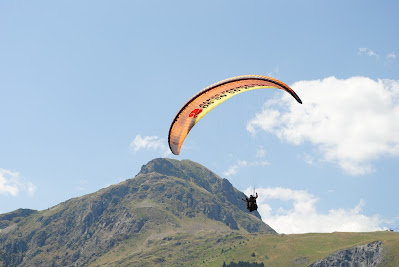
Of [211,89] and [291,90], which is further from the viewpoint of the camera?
[211,89]

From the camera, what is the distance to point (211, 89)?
38281mm

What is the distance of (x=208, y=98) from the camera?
4016cm

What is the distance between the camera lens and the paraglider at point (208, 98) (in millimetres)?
36281

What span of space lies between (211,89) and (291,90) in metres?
6.84

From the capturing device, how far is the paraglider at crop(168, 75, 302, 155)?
36281 millimetres

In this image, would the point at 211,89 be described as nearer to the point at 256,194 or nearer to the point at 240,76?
the point at 240,76

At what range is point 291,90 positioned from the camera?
35406 millimetres

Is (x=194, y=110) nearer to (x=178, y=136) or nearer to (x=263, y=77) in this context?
(x=178, y=136)

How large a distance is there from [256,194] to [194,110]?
9.49m

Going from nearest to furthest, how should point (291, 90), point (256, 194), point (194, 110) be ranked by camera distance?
point (291, 90)
point (256, 194)
point (194, 110)

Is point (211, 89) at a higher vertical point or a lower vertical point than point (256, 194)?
higher

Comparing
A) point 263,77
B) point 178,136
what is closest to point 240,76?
point 263,77

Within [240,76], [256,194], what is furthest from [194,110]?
[256,194]

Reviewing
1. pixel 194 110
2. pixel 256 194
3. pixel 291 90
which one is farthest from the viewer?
pixel 194 110
